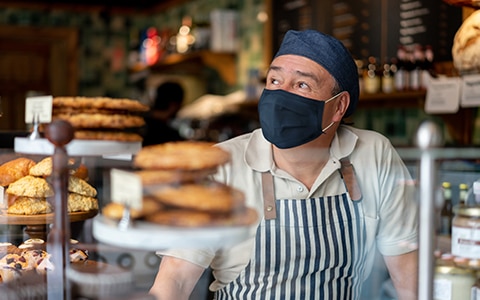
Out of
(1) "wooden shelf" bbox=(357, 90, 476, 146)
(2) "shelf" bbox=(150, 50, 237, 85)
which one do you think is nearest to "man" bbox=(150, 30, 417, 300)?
(1) "wooden shelf" bbox=(357, 90, 476, 146)

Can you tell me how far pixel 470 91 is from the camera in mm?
2779

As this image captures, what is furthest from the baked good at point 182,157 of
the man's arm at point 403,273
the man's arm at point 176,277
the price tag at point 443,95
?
the price tag at point 443,95

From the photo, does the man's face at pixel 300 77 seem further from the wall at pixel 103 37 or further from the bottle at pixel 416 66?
the wall at pixel 103 37

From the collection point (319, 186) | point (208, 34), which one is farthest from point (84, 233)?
point (208, 34)

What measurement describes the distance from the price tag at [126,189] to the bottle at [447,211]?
2.23ft

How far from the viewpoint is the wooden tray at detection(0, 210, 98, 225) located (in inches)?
53.9

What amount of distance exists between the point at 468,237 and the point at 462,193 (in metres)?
0.16

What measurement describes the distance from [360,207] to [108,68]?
5.32m

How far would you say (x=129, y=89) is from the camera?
6.65m

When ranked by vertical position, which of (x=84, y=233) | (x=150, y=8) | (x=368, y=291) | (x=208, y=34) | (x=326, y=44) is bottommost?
(x=368, y=291)

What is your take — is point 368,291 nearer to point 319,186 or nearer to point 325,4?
point 319,186

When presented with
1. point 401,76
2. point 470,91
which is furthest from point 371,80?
point 470,91

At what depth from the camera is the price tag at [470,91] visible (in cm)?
268

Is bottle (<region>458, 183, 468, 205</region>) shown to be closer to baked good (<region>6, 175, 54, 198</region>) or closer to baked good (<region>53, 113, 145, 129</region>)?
baked good (<region>53, 113, 145, 129</region>)
